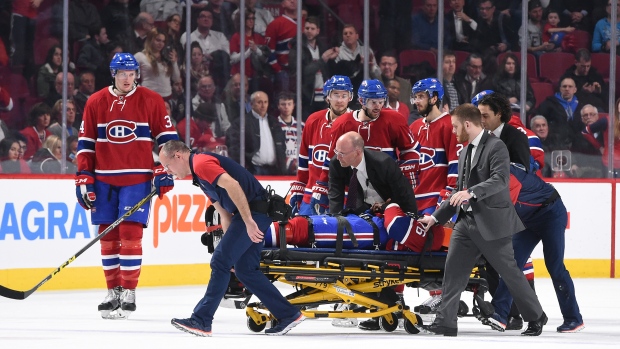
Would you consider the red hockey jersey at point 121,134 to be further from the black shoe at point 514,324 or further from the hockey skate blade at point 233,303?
the black shoe at point 514,324

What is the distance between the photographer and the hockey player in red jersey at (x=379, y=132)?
710 cm

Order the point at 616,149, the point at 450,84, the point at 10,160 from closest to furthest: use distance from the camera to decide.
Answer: the point at 10,160 < the point at 616,149 < the point at 450,84

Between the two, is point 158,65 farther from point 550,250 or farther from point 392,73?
point 550,250

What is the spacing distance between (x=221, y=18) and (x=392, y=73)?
1.77 meters

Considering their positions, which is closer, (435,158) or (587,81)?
(435,158)

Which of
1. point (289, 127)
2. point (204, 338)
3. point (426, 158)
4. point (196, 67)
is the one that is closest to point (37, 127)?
point (196, 67)

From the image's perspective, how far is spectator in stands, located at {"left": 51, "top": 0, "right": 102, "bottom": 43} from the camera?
9.86 meters

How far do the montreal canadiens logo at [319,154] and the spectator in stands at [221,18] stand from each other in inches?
132

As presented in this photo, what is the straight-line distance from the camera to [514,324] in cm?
653

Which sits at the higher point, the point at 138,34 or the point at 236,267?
the point at 138,34

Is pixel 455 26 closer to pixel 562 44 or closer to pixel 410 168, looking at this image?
pixel 562 44

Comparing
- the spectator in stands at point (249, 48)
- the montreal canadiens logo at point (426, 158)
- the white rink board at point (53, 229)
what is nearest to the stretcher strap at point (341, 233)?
the montreal canadiens logo at point (426, 158)

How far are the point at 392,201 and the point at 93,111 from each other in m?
2.08

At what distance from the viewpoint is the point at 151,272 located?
31.4ft
